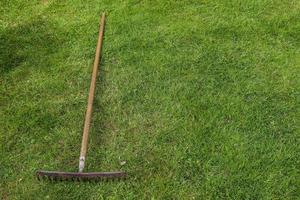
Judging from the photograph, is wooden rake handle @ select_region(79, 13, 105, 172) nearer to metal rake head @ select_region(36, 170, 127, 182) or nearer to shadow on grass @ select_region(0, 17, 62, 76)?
metal rake head @ select_region(36, 170, 127, 182)

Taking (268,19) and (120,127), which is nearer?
(120,127)

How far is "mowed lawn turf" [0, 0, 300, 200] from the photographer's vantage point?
374 centimetres

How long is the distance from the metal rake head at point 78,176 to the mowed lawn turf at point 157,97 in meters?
0.06

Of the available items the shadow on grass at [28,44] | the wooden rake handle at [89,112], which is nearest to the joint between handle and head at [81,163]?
the wooden rake handle at [89,112]

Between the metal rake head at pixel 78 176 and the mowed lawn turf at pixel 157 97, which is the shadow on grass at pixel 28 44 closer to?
the mowed lawn turf at pixel 157 97

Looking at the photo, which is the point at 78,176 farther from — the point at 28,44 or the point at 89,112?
the point at 28,44

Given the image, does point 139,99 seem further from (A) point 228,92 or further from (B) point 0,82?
(B) point 0,82

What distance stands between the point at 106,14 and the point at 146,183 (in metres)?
2.83

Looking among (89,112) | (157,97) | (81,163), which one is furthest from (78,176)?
(157,97)

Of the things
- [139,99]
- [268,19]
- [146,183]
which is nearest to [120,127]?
[139,99]

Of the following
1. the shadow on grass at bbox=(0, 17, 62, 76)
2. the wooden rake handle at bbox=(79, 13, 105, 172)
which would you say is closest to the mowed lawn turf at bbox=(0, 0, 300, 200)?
the shadow on grass at bbox=(0, 17, 62, 76)

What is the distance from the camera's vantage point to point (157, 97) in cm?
449

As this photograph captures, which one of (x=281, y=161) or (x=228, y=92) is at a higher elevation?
(x=228, y=92)

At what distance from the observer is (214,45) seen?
5.15 meters
